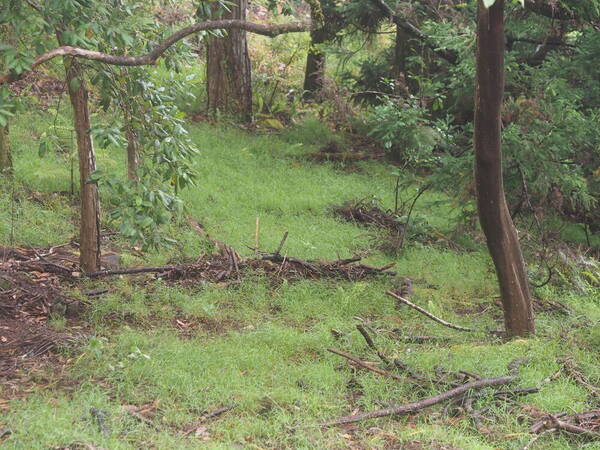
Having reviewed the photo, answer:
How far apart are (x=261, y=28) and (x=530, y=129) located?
441 centimetres

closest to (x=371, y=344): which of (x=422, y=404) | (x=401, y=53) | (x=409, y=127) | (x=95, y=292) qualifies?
(x=422, y=404)

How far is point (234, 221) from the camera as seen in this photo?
9.78 meters

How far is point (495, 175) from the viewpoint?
5750 mm

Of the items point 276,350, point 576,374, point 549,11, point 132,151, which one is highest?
point 549,11

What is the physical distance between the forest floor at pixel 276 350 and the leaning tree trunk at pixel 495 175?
35cm

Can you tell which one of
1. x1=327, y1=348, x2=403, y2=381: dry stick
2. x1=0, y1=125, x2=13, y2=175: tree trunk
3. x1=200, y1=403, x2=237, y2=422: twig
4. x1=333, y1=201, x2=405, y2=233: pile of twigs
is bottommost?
x1=333, y1=201, x2=405, y2=233: pile of twigs

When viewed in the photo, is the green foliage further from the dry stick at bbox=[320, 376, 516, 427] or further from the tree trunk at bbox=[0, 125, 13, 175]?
the tree trunk at bbox=[0, 125, 13, 175]

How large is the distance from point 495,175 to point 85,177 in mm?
3734

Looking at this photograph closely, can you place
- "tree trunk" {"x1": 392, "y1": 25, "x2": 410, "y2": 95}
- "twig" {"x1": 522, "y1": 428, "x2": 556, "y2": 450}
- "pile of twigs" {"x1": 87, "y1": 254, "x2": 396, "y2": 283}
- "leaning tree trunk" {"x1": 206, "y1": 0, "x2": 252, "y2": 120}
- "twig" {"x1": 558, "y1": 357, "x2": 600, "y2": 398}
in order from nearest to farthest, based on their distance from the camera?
"twig" {"x1": 522, "y1": 428, "x2": 556, "y2": 450}
"twig" {"x1": 558, "y1": 357, "x2": 600, "y2": 398}
"pile of twigs" {"x1": 87, "y1": 254, "x2": 396, "y2": 283}
"tree trunk" {"x1": 392, "y1": 25, "x2": 410, "y2": 95}
"leaning tree trunk" {"x1": 206, "y1": 0, "x2": 252, "y2": 120}

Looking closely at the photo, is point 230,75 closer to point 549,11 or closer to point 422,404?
point 549,11

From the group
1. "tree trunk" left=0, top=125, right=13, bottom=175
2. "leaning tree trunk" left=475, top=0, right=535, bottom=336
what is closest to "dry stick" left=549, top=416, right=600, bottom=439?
"leaning tree trunk" left=475, top=0, right=535, bottom=336

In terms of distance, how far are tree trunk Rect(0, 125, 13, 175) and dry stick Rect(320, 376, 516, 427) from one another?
671cm

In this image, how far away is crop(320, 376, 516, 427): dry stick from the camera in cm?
466

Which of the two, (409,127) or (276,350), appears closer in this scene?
(276,350)
